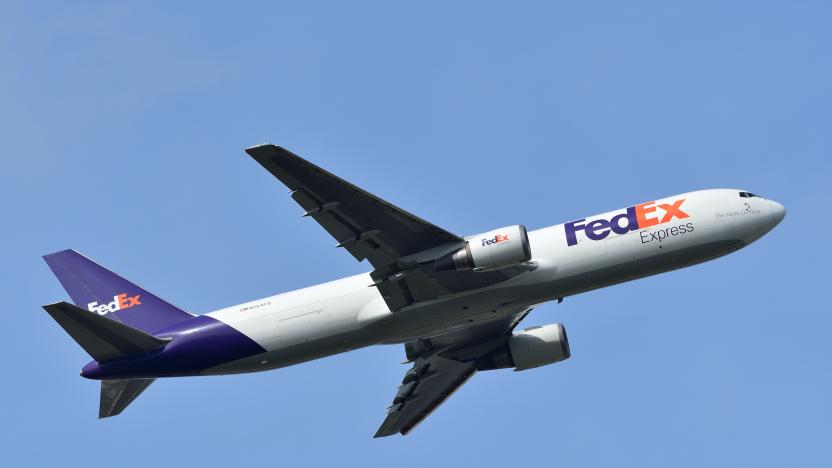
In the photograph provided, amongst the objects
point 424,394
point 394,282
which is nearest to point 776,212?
point 394,282

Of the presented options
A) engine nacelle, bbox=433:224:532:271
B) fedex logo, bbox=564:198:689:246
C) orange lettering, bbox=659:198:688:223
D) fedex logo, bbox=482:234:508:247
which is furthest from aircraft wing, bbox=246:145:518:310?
orange lettering, bbox=659:198:688:223

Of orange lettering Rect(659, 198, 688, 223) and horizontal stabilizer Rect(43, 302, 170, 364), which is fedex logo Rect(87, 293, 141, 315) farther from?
orange lettering Rect(659, 198, 688, 223)

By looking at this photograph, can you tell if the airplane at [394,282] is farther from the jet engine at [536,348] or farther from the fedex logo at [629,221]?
the jet engine at [536,348]

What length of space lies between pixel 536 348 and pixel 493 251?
34.0ft

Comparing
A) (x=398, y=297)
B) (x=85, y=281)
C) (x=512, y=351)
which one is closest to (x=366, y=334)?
(x=398, y=297)

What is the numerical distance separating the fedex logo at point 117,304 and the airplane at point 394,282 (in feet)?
2.16

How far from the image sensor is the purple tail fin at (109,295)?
53.9m

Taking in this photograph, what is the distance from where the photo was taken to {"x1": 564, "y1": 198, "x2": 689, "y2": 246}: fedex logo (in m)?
48.8

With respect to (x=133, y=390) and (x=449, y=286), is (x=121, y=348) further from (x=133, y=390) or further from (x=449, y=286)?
(x=449, y=286)

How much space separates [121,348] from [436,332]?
13.2m

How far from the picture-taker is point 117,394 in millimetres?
53625

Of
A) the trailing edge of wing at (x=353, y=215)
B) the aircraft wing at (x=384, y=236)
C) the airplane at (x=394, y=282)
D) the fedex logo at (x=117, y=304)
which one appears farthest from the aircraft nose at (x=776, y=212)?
the fedex logo at (x=117, y=304)

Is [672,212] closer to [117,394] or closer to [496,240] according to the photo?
[496,240]

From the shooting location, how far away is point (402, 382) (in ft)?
194
